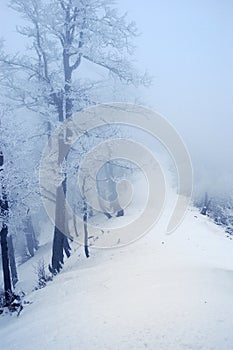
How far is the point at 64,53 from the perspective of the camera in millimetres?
12953

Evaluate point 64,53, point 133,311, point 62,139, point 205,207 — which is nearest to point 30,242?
point 205,207

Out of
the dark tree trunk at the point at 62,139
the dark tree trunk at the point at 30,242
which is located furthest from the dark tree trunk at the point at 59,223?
the dark tree trunk at the point at 30,242

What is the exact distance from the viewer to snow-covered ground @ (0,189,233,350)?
570 cm

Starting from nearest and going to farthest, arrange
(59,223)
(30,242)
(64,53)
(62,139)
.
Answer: (64,53), (62,139), (59,223), (30,242)

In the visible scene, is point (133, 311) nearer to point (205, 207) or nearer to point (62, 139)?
point (62, 139)

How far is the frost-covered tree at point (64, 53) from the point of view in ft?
39.8

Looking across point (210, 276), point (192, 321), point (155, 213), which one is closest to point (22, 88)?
point (210, 276)

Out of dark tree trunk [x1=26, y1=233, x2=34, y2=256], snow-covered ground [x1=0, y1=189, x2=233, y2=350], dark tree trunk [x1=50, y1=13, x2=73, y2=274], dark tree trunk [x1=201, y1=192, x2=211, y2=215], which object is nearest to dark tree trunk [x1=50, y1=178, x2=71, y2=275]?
dark tree trunk [x1=50, y1=13, x2=73, y2=274]

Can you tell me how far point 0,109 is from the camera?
1231cm

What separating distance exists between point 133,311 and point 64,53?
989cm

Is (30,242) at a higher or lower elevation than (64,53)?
lower

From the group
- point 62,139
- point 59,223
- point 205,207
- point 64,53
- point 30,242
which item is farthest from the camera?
point 205,207

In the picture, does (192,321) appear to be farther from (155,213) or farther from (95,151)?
(155,213)

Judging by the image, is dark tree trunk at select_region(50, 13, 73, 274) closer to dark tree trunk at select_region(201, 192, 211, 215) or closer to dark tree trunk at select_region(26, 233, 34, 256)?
dark tree trunk at select_region(26, 233, 34, 256)
